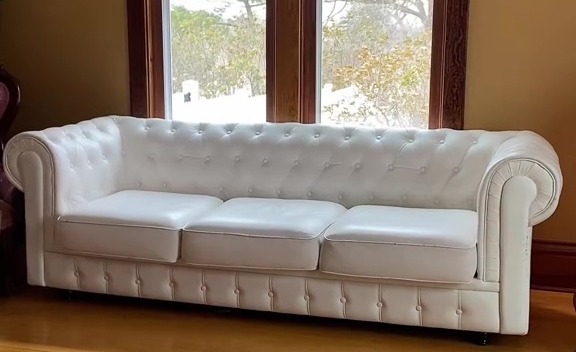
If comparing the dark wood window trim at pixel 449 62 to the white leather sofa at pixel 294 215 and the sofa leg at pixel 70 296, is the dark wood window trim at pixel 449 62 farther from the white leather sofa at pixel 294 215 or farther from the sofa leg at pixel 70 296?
the sofa leg at pixel 70 296

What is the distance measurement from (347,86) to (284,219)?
101 cm

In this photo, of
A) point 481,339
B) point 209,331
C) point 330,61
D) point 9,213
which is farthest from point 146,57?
point 481,339

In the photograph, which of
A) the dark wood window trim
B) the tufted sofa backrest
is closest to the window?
the dark wood window trim

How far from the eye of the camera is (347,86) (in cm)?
384

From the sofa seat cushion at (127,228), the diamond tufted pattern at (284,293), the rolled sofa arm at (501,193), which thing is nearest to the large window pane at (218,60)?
the sofa seat cushion at (127,228)

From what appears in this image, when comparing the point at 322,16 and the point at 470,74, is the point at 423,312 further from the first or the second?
the point at 322,16

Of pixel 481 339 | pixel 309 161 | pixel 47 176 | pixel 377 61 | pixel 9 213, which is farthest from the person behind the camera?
pixel 377 61

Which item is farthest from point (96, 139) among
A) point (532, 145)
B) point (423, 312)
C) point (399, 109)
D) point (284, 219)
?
point (532, 145)

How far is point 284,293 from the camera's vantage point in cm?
310

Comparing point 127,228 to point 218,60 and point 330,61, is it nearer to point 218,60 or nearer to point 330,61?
point 218,60

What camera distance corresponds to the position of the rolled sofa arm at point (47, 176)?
324 cm

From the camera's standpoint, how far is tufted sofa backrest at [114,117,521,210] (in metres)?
3.40

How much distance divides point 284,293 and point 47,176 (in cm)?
112

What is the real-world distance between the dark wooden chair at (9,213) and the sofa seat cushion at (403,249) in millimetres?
1484
